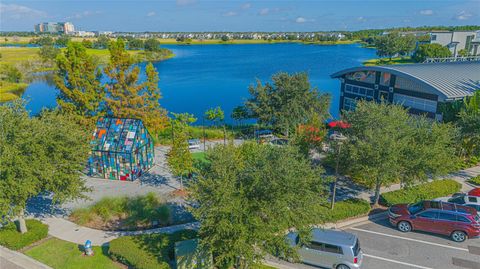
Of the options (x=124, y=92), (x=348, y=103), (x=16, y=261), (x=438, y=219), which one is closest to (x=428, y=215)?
(x=438, y=219)

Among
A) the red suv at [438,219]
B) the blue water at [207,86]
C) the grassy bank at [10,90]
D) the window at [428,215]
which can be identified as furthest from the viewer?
the grassy bank at [10,90]

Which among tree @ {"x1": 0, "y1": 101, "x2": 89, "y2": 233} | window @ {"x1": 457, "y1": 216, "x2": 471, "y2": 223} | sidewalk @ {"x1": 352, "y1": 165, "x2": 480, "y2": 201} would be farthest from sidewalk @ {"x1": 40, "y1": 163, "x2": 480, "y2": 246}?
window @ {"x1": 457, "y1": 216, "x2": 471, "y2": 223}

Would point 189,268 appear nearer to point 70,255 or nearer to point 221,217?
point 221,217

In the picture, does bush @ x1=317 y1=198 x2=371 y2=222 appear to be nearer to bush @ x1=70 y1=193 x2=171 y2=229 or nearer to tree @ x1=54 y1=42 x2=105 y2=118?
bush @ x1=70 y1=193 x2=171 y2=229

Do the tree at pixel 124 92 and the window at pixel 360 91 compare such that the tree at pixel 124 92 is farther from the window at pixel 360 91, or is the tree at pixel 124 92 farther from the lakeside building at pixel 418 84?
the window at pixel 360 91

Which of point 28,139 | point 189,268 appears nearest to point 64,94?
point 28,139

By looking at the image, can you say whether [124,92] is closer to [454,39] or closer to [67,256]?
[67,256]

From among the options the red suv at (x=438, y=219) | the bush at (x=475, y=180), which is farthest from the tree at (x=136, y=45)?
the red suv at (x=438, y=219)
